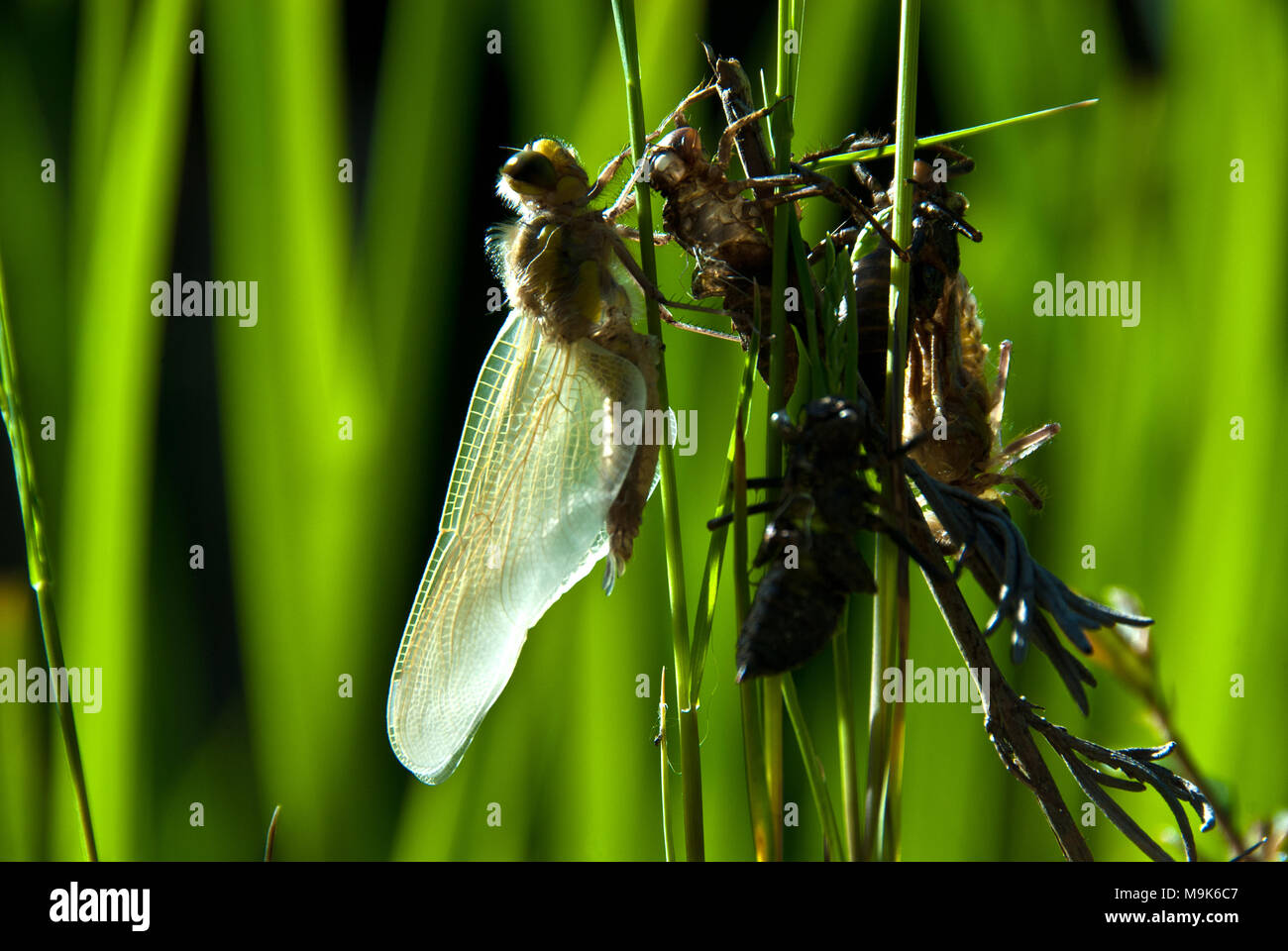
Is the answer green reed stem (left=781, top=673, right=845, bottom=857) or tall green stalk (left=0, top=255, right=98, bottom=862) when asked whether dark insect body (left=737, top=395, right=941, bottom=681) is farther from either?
tall green stalk (left=0, top=255, right=98, bottom=862)

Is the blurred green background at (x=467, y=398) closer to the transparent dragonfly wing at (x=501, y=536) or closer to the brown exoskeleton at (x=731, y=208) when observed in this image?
the transparent dragonfly wing at (x=501, y=536)

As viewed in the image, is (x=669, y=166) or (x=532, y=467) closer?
(x=669, y=166)

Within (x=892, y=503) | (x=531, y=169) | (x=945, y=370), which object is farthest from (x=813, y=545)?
(x=531, y=169)

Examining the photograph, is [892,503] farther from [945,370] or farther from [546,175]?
[546,175]

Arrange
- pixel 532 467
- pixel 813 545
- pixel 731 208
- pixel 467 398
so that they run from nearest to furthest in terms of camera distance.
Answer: pixel 813 545 → pixel 731 208 → pixel 532 467 → pixel 467 398

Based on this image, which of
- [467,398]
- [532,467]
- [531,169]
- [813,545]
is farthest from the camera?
[467,398]

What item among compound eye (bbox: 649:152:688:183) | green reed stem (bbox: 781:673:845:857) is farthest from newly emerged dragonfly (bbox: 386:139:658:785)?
green reed stem (bbox: 781:673:845:857)

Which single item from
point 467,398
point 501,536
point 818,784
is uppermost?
point 467,398
